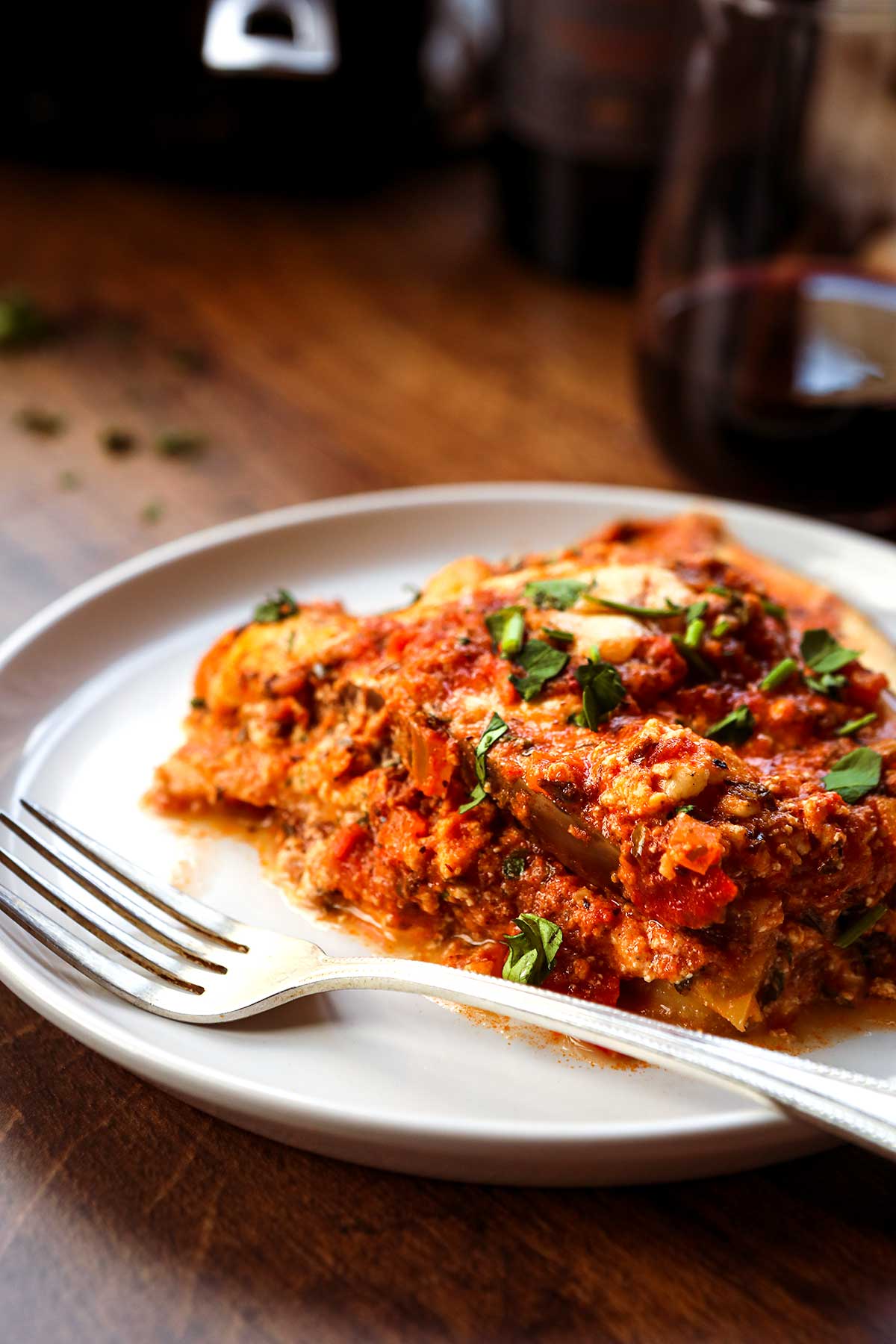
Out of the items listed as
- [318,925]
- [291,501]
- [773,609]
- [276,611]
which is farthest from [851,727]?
[291,501]

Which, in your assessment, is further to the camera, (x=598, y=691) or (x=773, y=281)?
(x=773, y=281)

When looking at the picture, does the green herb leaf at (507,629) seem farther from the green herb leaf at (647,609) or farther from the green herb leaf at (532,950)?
the green herb leaf at (532,950)

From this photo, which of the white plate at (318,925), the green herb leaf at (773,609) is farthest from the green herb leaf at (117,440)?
the green herb leaf at (773,609)

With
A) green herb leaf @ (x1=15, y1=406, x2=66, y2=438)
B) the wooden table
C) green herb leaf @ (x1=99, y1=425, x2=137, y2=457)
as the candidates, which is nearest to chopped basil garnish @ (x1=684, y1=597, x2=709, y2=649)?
the wooden table

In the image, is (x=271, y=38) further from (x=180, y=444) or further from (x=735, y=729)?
(x=735, y=729)

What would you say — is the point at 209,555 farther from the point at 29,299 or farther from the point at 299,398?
the point at 29,299

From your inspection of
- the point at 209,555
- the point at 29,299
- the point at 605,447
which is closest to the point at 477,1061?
the point at 209,555
